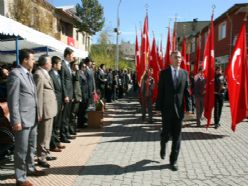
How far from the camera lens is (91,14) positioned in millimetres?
44219

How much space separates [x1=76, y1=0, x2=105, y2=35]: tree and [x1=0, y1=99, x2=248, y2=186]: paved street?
1367 inches

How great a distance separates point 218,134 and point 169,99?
421cm

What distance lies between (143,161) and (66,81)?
254 cm

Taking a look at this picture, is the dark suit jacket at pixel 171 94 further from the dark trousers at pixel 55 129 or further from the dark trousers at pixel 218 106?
the dark trousers at pixel 218 106

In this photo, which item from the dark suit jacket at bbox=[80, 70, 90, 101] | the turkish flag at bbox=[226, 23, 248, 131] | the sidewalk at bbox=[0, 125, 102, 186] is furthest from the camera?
the dark suit jacket at bbox=[80, 70, 90, 101]

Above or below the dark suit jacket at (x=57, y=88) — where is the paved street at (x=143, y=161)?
below

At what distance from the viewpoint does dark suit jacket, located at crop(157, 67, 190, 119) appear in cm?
645

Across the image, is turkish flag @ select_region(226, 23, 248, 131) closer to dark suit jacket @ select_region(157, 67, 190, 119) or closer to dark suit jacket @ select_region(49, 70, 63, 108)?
dark suit jacket @ select_region(157, 67, 190, 119)

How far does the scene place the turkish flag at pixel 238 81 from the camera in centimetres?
907

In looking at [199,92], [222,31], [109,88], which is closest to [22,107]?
[199,92]

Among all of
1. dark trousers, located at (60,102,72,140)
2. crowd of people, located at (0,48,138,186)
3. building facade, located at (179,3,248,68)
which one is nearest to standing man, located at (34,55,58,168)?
crowd of people, located at (0,48,138,186)

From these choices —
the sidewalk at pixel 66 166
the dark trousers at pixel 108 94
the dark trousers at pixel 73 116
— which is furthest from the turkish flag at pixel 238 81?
the dark trousers at pixel 108 94

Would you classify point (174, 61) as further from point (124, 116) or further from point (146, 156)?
point (124, 116)

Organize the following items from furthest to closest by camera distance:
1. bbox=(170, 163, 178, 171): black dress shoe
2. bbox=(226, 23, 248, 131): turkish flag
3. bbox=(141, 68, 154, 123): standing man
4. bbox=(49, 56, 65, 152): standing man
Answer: bbox=(141, 68, 154, 123): standing man → bbox=(226, 23, 248, 131): turkish flag → bbox=(49, 56, 65, 152): standing man → bbox=(170, 163, 178, 171): black dress shoe
